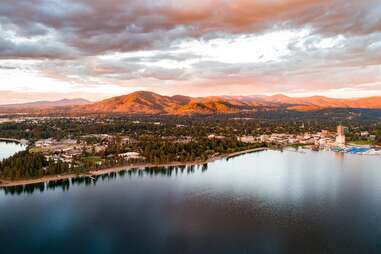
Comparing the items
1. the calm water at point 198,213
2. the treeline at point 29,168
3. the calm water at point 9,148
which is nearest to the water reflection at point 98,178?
the calm water at point 198,213

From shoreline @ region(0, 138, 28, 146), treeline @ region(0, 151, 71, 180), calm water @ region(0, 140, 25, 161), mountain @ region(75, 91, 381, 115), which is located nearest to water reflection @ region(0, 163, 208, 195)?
treeline @ region(0, 151, 71, 180)

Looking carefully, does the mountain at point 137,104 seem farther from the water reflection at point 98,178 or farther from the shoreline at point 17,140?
the water reflection at point 98,178

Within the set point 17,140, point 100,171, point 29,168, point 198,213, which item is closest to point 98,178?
point 100,171

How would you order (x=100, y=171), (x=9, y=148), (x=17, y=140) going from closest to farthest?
(x=100, y=171)
(x=9, y=148)
(x=17, y=140)

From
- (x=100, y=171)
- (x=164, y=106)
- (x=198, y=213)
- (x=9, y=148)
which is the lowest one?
(x=198, y=213)

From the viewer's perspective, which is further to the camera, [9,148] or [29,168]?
[9,148]

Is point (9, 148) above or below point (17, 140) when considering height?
below

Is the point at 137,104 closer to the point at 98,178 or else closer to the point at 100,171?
the point at 100,171
